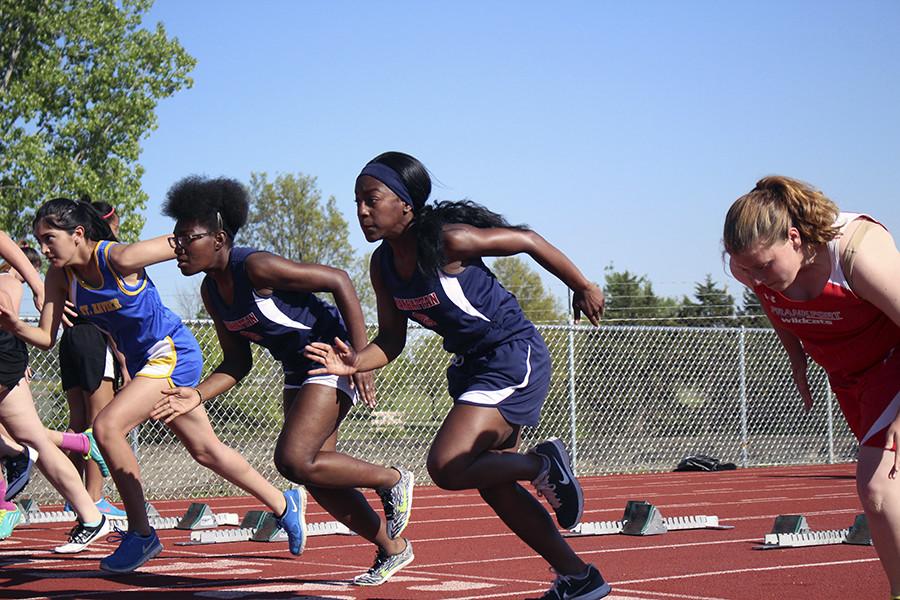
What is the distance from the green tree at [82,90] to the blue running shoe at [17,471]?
16.5 meters

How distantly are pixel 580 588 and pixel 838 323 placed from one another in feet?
5.06

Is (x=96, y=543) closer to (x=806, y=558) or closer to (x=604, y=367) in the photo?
(x=806, y=558)

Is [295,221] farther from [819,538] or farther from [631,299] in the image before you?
[819,538]

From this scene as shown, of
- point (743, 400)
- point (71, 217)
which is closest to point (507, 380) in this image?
point (71, 217)

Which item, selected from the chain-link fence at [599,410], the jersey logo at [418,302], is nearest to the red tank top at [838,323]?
the jersey logo at [418,302]

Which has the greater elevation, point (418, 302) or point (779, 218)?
point (779, 218)

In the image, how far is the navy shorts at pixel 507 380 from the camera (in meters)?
4.78

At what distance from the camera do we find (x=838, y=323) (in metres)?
3.69

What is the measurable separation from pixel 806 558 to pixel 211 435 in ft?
11.0

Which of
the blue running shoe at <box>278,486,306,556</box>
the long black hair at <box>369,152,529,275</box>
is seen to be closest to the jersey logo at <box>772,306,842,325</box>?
the long black hair at <box>369,152,529,275</box>

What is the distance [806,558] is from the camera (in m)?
6.43

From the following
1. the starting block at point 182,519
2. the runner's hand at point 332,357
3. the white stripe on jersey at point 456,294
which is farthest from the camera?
the starting block at point 182,519

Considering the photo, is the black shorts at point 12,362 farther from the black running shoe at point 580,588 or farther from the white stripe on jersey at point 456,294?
the black running shoe at point 580,588

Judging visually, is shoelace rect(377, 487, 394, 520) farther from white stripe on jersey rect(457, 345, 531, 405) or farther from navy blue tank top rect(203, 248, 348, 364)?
white stripe on jersey rect(457, 345, 531, 405)
